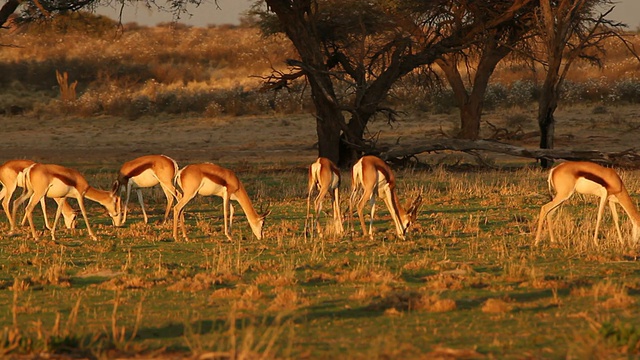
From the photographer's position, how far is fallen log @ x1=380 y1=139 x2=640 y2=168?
760 inches

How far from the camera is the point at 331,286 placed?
8422mm

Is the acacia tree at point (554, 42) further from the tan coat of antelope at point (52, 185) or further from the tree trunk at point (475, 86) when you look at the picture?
the tan coat of antelope at point (52, 185)

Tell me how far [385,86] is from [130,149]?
985 cm

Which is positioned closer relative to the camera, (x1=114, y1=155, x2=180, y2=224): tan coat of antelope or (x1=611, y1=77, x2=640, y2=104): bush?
(x1=114, y1=155, x2=180, y2=224): tan coat of antelope

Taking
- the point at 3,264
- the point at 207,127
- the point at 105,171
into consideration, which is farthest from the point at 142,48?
the point at 3,264

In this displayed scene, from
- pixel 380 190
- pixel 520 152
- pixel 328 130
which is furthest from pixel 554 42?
pixel 380 190

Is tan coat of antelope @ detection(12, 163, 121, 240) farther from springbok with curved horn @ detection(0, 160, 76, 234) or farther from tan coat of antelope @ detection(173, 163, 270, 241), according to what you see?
tan coat of antelope @ detection(173, 163, 270, 241)

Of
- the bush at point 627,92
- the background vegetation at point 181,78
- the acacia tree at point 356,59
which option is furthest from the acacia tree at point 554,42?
the bush at point 627,92

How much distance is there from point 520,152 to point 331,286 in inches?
476

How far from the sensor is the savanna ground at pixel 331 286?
5.98m

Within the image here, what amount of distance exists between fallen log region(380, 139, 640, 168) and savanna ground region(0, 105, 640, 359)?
2.02 metres

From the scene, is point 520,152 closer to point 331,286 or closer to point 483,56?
point 483,56

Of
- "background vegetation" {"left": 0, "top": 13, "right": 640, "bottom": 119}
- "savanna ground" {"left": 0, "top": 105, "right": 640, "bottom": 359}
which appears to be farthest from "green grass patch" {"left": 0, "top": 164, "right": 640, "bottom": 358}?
"background vegetation" {"left": 0, "top": 13, "right": 640, "bottom": 119}

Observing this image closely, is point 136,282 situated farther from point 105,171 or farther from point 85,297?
point 105,171
